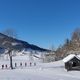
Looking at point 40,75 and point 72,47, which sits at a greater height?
point 72,47

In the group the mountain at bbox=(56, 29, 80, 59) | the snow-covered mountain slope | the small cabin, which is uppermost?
the mountain at bbox=(56, 29, 80, 59)

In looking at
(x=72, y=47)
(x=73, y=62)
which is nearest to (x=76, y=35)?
(x=72, y=47)

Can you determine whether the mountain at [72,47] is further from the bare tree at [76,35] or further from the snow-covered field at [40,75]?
the snow-covered field at [40,75]

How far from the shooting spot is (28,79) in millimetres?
40969

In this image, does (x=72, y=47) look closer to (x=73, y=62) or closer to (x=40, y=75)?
(x=73, y=62)

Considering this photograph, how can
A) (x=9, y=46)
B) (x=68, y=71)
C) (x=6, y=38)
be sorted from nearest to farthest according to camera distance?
(x=68, y=71) < (x=9, y=46) < (x=6, y=38)

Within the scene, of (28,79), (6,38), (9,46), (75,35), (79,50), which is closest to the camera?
(28,79)

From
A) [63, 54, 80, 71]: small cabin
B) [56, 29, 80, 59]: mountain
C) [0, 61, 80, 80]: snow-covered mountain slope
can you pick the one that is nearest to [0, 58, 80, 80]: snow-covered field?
[0, 61, 80, 80]: snow-covered mountain slope

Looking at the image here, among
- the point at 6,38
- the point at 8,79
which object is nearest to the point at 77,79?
the point at 8,79

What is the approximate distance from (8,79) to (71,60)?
21.3 m

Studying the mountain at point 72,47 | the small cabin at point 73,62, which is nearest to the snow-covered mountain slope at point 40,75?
the small cabin at point 73,62

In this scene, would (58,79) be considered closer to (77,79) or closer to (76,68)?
(77,79)

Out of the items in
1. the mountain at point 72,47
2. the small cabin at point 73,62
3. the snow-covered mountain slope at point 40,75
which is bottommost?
the snow-covered mountain slope at point 40,75

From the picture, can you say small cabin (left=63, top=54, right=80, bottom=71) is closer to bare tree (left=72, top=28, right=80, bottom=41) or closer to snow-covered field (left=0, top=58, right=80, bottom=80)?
snow-covered field (left=0, top=58, right=80, bottom=80)
